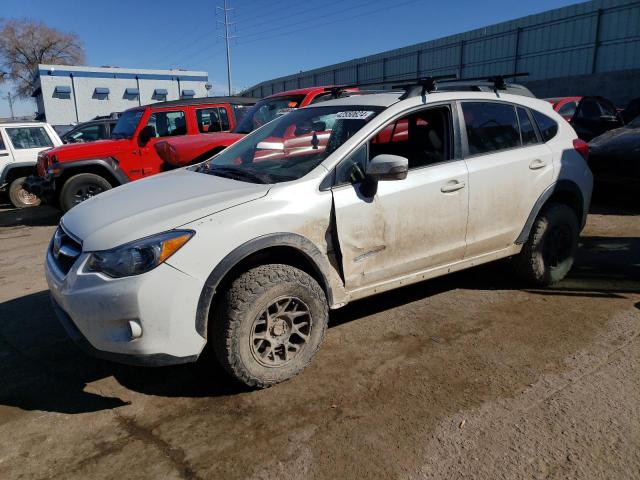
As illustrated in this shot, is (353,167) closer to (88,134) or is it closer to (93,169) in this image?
(93,169)

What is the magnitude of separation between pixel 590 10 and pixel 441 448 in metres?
20.7

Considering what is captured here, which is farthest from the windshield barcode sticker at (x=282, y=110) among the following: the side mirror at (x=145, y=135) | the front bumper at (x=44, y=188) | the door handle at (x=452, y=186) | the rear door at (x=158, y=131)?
the door handle at (x=452, y=186)

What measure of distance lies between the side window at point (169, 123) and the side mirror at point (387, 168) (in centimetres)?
624

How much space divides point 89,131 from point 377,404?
12.5 metres

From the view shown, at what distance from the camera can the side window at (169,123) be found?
861 cm

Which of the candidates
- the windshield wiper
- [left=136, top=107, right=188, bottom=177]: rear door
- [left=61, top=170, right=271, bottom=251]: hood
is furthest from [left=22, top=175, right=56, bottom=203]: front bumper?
the windshield wiper

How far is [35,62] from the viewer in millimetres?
60594

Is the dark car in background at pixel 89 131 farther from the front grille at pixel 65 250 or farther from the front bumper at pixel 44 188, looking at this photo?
the front grille at pixel 65 250

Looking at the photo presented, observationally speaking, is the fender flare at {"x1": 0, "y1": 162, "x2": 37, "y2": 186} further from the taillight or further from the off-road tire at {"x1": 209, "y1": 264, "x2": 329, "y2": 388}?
the taillight

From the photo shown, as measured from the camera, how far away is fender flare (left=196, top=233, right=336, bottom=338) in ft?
9.02

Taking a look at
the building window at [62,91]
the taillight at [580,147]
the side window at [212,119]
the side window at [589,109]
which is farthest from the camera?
the building window at [62,91]

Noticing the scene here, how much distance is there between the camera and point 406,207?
137 inches

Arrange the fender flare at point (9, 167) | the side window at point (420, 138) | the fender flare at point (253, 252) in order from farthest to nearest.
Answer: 1. the fender flare at point (9, 167)
2. the side window at point (420, 138)
3. the fender flare at point (253, 252)

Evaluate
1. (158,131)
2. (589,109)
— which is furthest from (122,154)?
(589,109)
